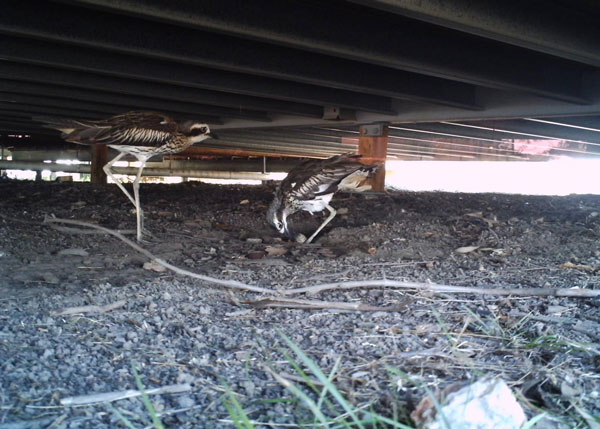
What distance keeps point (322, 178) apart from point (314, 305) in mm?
3132

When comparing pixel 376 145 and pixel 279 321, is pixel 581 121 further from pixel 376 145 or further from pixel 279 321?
pixel 279 321

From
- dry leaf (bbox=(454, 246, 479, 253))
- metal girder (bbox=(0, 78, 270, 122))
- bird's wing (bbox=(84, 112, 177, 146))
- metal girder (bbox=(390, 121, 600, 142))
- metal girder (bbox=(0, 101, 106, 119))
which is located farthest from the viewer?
metal girder (bbox=(390, 121, 600, 142))

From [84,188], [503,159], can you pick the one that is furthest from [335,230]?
[503,159]

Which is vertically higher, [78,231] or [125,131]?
[125,131]

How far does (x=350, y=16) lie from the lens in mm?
6059

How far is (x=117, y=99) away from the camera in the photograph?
1002 cm

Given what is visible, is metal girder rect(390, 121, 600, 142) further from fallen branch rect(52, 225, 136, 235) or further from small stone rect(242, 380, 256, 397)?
small stone rect(242, 380, 256, 397)

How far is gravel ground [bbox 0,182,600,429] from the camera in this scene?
7.04 feet

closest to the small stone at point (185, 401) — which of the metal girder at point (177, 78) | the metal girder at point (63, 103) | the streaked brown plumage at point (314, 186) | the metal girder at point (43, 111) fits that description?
the streaked brown plumage at point (314, 186)

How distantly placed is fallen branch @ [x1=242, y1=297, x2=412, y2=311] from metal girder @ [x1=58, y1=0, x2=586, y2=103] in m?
3.17

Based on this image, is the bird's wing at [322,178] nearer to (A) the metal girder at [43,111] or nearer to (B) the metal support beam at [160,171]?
(A) the metal girder at [43,111]

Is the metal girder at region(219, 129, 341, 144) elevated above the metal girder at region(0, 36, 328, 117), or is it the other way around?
the metal girder at region(0, 36, 328, 117)

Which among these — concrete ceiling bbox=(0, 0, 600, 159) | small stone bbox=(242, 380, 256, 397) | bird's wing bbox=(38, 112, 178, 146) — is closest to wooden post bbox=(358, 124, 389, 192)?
concrete ceiling bbox=(0, 0, 600, 159)

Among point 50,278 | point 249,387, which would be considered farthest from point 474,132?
point 249,387
